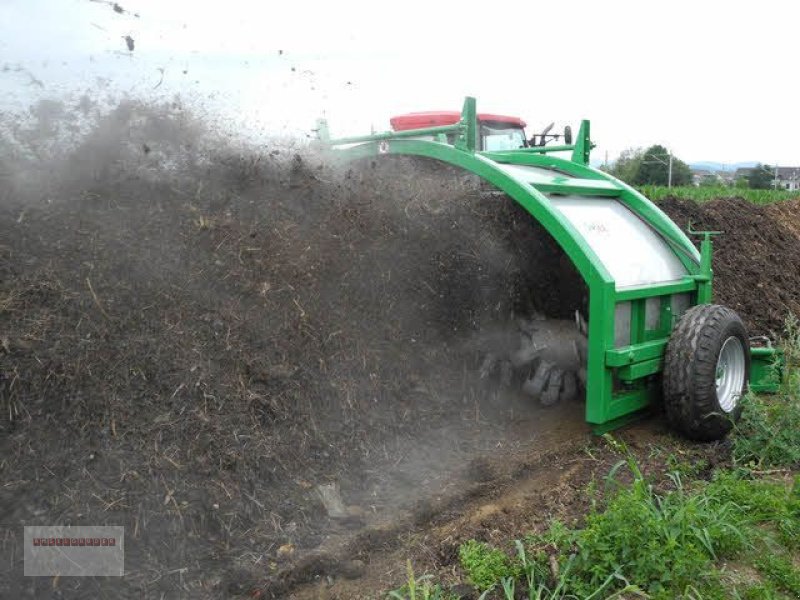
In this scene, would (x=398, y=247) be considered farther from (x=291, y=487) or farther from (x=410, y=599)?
(x=410, y=599)

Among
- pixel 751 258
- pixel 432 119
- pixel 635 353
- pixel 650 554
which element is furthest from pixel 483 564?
pixel 432 119

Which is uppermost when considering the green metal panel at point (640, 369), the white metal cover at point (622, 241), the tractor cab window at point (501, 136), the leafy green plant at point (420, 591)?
the tractor cab window at point (501, 136)

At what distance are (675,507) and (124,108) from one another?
3938 mm

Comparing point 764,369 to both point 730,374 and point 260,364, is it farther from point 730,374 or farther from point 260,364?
point 260,364

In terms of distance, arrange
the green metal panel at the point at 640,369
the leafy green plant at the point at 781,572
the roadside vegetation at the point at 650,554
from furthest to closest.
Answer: the green metal panel at the point at 640,369 < the leafy green plant at the point at 781,572 < the roadside vegetation at the point at 650,554

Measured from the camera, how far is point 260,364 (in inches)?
144

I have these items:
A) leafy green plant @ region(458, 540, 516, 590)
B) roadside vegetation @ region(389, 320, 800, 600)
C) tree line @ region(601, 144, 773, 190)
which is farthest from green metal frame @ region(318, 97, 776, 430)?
tree line @ region(601, 144, 773, 190)

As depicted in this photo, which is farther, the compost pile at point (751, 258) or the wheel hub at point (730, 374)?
the compost pile at point (751, 258)

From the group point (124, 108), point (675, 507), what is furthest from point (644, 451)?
point (124, 108)

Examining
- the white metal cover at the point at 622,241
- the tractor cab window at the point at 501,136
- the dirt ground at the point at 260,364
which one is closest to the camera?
the dirt ground at the point at 260,364

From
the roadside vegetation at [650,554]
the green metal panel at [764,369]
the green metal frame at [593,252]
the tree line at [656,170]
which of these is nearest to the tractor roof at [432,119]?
the green metal frame at [593,252]

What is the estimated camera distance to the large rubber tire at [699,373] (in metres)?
4.24

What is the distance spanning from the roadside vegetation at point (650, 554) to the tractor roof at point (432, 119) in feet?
27.9

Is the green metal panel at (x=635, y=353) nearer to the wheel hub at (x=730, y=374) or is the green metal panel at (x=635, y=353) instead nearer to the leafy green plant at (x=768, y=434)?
the wheel hub at (x=730, y=374)
